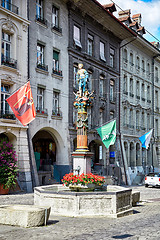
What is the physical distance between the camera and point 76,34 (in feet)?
99.6

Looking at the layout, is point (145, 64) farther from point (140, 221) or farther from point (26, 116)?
point (140, 221)

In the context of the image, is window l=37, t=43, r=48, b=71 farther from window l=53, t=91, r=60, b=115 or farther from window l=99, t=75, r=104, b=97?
window l=99, t=75, r=104, b=97

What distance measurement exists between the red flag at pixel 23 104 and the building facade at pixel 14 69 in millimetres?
2664

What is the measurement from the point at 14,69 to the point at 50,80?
174 inches

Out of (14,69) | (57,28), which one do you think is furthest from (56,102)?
(14,69)

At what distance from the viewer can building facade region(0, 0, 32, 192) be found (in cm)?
2225

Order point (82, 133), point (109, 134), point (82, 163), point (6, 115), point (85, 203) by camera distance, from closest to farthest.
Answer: point (85, 203), point (82, 163), point (82, 133), point (6, 115), point (109, 134)

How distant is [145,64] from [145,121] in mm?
6971

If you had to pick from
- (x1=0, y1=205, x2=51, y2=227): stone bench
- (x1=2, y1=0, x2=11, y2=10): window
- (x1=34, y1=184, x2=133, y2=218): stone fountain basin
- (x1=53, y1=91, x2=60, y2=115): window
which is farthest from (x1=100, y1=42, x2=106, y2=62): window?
(x1=0, y1=205, x2=51, y2=227): stone bench

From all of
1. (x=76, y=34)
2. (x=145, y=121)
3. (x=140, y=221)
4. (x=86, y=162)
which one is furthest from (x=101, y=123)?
(x=140, y=221)

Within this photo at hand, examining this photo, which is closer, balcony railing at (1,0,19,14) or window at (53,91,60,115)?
balcony railing at (1,0,19,14)

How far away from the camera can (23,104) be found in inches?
765

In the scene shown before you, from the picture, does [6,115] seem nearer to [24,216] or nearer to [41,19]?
[41,19]

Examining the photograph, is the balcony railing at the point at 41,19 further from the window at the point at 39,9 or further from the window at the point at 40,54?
the window at the point at 40,54
